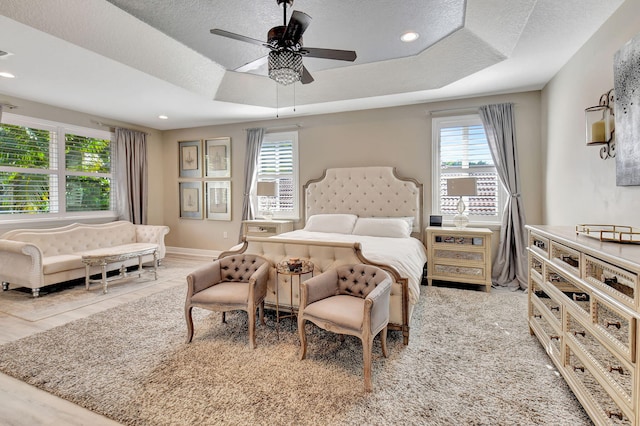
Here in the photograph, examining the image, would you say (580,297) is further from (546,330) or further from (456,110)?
(456,110)

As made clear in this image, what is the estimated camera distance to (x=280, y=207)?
5.87m

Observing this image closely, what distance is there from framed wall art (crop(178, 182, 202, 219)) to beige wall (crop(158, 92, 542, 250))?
0.58 metres

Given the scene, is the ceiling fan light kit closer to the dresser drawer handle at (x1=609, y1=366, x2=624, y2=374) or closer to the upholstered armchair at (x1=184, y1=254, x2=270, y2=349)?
the upholstered armchair at (x1=184, y1=254, x2=270, y2=349)

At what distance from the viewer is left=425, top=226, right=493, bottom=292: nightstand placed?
4035 mm

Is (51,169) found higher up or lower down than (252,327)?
higher up

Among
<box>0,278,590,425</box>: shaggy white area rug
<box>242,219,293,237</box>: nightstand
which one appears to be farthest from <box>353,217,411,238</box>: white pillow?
<box>242,219,293,237</box>: nightstand

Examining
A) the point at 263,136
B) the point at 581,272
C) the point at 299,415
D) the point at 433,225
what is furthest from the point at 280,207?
the point at 581,272

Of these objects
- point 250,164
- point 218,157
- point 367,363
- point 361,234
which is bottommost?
point 367,363

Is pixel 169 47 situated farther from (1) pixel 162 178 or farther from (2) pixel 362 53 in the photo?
(1) pixel 162 178

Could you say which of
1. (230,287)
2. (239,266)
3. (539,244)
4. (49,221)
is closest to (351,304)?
(230,287)

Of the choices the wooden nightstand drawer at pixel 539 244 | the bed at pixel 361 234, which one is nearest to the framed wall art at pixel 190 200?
the bed at pixel 361 234

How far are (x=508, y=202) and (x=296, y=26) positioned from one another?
3817 mm

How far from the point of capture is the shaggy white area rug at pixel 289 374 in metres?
1.79

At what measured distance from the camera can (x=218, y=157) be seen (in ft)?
20.8
